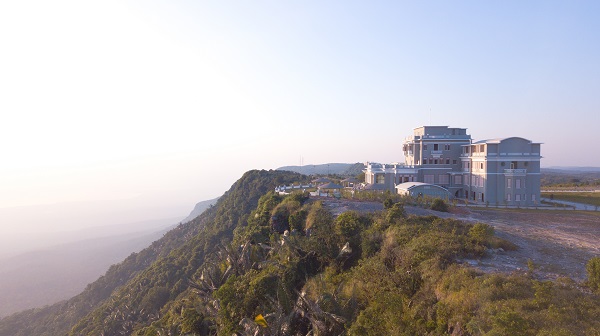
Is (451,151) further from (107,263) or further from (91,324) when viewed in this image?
(107,263)

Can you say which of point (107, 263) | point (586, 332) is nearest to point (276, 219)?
point (586, 332)

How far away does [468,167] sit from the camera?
116 ft

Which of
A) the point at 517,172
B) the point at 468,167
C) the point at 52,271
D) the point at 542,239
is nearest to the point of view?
the point at 542,239

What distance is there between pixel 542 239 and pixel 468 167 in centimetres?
2133

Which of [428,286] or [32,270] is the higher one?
[428,286]

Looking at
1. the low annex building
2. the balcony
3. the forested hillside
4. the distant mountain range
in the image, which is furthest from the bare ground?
the distant mountain range

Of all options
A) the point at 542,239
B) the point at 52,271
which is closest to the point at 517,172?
the point at 542,239

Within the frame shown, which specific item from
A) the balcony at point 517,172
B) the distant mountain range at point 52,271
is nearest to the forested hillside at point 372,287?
the balcony at point 517,172

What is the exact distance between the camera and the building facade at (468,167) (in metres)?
31.4

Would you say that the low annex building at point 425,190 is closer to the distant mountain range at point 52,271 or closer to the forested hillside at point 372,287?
the forested hillside at point 372,287

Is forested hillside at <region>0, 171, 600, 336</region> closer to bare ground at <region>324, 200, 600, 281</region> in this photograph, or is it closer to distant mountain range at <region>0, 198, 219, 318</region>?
bare ground at <region>324, 200, 600, 281</region>

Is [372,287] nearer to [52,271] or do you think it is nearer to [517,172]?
[517,172]

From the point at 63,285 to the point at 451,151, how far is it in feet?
345

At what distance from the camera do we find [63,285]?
91.8 metres
